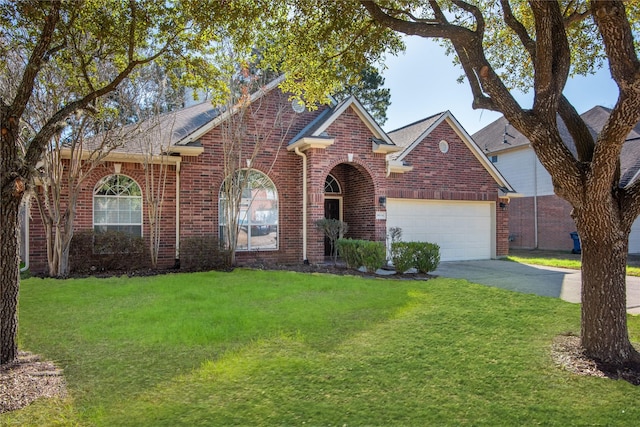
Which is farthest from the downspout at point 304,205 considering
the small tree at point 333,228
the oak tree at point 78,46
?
the oak tree at point 78,46

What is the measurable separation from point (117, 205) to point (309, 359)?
9569 mm

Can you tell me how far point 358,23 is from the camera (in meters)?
7.35

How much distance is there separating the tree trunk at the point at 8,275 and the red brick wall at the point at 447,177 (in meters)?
11.6

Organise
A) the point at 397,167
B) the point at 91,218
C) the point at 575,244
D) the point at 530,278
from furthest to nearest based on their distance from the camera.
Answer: the point at 575,244
the point at 397,167
the point at 91,218
the point at 530,278

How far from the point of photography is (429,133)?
1570 cm

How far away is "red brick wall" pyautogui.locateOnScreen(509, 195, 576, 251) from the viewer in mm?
21656

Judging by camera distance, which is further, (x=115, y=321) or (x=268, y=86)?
(x=268, y=86)

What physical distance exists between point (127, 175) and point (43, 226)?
2.47 meters

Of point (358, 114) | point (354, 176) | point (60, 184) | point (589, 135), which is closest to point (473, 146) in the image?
point (354, 176)

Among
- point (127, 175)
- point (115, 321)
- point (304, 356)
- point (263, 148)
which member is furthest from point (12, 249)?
point (263, 148)

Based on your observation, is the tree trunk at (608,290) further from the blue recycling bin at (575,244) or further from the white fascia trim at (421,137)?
the blue recycling bin at (575,244)

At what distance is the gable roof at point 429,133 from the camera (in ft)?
50.6

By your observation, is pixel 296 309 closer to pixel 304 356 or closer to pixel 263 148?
pixel 304 356

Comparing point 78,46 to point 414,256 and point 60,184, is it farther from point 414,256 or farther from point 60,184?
point 414,256
